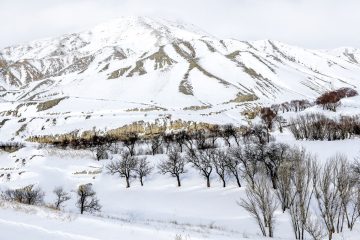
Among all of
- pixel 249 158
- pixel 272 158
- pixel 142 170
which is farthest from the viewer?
pixel 142 170

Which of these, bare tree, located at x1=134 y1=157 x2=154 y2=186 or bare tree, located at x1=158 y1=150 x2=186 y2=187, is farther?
bare tree, located at x1=134 y1=157 x2=154 y2=186

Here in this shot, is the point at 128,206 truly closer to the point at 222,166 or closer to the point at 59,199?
the point at 59,199

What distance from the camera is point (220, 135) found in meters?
167

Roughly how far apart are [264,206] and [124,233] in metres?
Result: 27.4

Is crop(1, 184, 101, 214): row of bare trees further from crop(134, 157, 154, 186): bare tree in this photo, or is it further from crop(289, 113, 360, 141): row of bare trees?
crop(289, 113, 360, 141): row of bare trees

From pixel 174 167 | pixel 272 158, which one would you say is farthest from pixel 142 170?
pixel 272 158

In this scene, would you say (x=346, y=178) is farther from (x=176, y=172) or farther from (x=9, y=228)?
(x=176, y=172)

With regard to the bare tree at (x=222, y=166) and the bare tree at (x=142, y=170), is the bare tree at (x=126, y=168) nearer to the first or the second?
the bare tree at (x=142, y=170)

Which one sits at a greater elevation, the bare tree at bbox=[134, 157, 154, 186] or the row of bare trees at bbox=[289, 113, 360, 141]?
the row of bare trees at bbox=[289, 113, 360, 141]

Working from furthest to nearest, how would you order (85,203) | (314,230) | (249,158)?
1. (249,158)
2. (85,203)
3. (314,230)

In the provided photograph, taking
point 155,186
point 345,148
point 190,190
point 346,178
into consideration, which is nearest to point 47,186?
point 155,186

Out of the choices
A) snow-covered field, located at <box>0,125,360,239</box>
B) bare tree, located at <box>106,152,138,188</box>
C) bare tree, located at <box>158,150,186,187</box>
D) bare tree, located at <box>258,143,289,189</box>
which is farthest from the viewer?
bare tree, located at <box>106,152,138,188</box>

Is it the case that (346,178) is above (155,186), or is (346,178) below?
above

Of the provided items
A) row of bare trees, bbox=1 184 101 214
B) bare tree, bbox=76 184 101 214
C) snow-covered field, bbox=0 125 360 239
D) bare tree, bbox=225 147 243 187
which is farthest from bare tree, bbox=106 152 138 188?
bare tree, bbox=225 147 243 187
